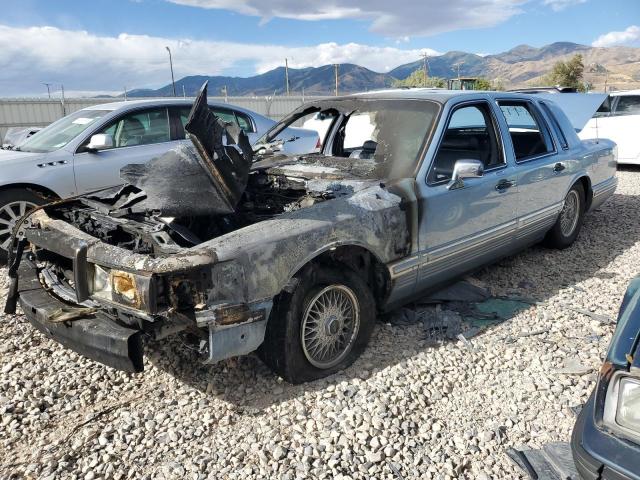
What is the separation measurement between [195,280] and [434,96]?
2468mm

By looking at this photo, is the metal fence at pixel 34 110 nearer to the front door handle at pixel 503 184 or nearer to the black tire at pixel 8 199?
the black tire at pixel 8 199

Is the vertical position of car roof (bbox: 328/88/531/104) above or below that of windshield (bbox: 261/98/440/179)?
above

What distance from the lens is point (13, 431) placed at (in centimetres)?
266

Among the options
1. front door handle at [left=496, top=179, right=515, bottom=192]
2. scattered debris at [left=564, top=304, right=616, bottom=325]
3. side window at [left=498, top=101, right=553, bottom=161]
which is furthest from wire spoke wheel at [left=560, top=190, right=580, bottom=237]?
scattered debris at [left=564, top=304, right=616, bottom=325]

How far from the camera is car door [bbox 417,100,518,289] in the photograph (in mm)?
3508

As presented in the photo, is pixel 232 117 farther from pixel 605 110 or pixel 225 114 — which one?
pixel 605 110

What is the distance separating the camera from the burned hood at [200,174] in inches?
111

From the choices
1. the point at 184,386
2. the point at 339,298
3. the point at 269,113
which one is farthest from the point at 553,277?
the point at 269,113

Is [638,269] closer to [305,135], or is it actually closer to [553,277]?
[553,277]

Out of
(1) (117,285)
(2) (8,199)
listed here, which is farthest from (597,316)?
(2) (8,199)

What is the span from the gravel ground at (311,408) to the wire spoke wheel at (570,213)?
5.41ft

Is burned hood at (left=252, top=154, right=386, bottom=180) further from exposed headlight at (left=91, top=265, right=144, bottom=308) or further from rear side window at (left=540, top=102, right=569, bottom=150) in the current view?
rear side window at (left=540, top=102, right=569, bottom=150)

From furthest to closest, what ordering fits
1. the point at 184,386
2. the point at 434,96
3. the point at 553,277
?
1. the point at 553,277
2. the point at 434,96
3. the point at 184,386

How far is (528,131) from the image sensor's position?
5043mm
